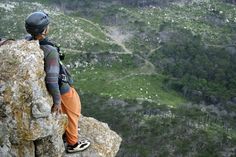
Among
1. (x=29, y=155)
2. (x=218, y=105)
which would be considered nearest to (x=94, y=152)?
(x=29, y=155)

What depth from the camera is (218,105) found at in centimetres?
11256

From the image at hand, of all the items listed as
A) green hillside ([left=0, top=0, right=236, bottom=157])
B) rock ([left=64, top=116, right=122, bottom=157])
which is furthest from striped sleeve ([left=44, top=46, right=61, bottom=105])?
green hillside ([left=0, top=0, right=236, bottom=157])

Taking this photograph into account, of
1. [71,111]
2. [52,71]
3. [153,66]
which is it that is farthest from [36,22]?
[153,66]

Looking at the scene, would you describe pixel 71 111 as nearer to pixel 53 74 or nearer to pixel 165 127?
pixel 53 74

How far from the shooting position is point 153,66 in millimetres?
130250

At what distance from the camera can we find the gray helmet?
46.4 feet

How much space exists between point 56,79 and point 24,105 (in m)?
1.24

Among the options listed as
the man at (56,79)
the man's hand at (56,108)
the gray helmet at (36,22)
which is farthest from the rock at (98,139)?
the gray helmet at (36,22)

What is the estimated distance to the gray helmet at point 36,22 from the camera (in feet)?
46.4

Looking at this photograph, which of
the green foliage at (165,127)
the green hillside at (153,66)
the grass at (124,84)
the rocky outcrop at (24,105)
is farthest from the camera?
the grass at (124,84)

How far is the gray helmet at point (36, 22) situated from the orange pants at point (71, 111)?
6.94 feet

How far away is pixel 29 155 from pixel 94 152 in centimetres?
283

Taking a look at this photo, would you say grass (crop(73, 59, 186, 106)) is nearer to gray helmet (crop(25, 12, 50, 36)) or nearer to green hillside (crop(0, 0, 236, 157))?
green hillside (crop(0, 0, 236, 157))

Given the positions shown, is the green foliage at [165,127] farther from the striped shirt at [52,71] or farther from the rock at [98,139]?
the striped shirt at [52,71]
